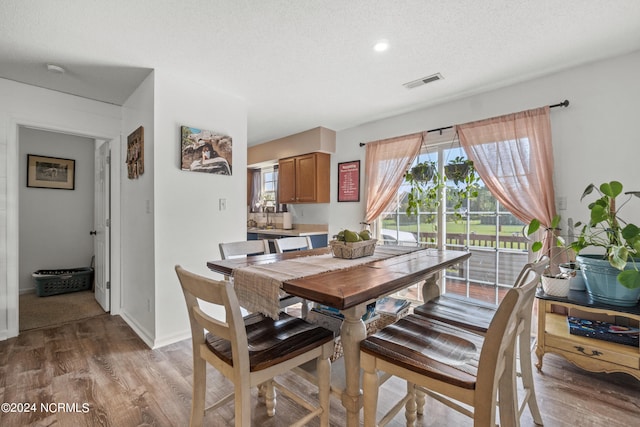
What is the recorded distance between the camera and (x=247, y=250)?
2.01 metres

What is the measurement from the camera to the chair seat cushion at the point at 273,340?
1.12 metres

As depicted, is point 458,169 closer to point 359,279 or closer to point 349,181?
point 349,181

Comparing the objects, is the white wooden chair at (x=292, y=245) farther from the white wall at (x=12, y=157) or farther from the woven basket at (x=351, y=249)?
the white wall at (x=12, y=157)

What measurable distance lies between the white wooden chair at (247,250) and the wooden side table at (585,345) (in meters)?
1.75

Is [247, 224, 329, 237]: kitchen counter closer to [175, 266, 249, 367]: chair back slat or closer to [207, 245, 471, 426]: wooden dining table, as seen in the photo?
[207, 245, 471, 426]: wooden dining table

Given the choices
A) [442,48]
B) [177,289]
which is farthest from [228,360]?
[442,48]

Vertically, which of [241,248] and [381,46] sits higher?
[381,46]

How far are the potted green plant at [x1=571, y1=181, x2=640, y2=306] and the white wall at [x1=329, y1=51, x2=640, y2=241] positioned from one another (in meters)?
0.27

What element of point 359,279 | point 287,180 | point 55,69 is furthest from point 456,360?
point 287,180

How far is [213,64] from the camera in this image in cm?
234

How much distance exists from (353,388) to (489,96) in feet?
9.64

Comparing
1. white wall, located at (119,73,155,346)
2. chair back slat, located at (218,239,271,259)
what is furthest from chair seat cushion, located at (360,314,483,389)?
white wall, located at (119,73,155,346)

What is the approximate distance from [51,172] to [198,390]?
4487mm

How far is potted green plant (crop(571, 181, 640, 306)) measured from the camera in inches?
69.1
